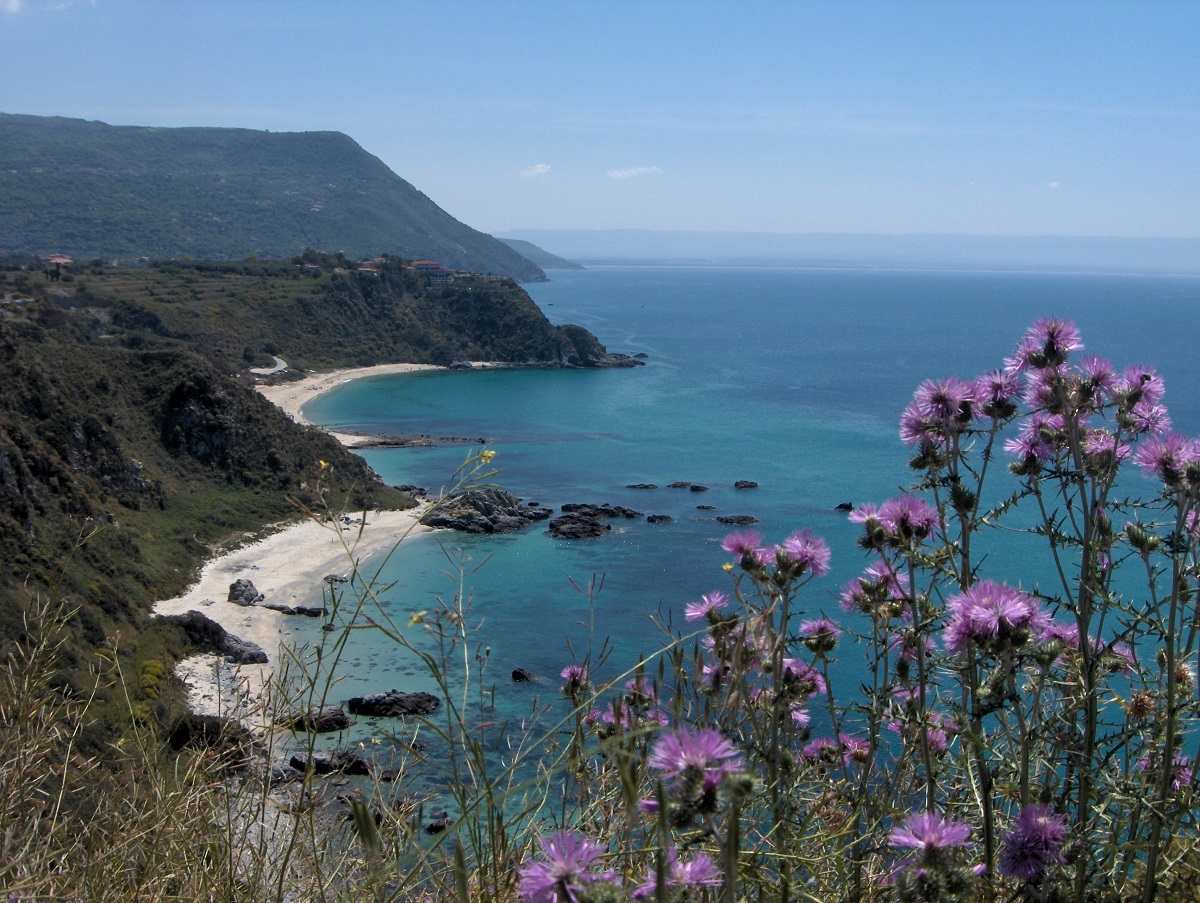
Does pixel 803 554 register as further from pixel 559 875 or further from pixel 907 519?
pixel 559 875

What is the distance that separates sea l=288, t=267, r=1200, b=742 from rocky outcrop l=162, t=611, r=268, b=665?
1.56 metres

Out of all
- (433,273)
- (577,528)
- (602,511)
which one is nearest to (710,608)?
(577,528)

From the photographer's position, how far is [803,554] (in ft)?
10.1

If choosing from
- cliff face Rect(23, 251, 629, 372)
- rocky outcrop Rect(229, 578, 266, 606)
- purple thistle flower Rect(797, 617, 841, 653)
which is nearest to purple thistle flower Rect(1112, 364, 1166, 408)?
purple thistle flower Rect(797, 617, 841, 653)

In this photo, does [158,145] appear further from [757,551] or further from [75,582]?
[757,551]

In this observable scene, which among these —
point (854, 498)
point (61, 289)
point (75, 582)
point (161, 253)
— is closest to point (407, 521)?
point (75, 582)

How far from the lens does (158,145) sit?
185 meters

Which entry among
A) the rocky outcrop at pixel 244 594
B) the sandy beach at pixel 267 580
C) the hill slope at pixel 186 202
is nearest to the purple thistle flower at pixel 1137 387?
the sandy beach at pixel 267 580

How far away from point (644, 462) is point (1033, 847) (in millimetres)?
44374

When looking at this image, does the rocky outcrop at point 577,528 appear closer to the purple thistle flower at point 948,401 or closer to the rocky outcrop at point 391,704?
the rocky outcrop at point 391,704

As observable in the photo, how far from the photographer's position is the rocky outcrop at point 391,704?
18469mm

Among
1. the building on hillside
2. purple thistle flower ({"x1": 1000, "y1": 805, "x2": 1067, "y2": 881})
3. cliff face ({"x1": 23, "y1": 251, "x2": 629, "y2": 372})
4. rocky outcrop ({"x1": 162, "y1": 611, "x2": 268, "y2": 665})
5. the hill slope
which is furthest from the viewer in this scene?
the hill slope

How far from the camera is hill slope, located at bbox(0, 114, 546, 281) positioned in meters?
126

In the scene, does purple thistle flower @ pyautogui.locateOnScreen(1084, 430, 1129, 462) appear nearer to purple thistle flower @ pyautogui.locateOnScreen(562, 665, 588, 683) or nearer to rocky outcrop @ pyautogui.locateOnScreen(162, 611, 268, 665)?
purple thistle flower @ pyautogui.locateOnScreen(562, 665, 588, 683)
